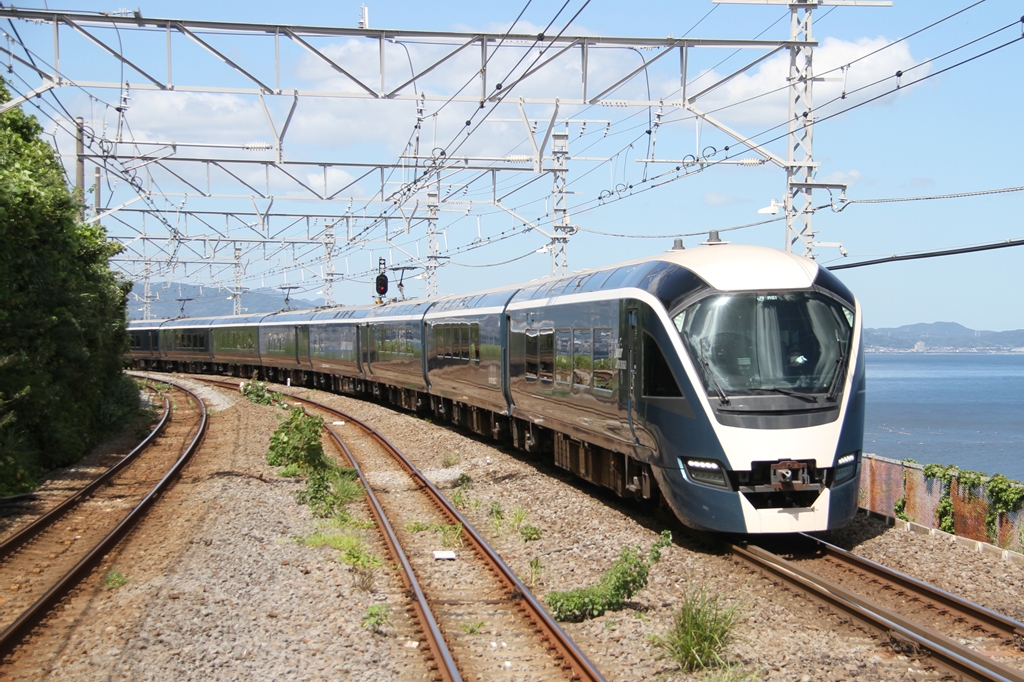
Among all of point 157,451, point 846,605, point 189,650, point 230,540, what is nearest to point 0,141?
point 157,451

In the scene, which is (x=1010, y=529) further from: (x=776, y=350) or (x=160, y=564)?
(x=160, y=564)

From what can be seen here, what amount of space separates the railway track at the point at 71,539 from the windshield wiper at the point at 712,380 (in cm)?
587

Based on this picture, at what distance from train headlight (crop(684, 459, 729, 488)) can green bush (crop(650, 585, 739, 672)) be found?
211 cm

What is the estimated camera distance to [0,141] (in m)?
15.6

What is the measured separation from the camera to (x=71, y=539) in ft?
37.3

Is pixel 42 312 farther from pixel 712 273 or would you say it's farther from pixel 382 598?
pixel 712 273

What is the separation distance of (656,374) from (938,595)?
11.0 feet

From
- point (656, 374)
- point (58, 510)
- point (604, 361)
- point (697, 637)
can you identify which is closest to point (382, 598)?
point (697, 637)

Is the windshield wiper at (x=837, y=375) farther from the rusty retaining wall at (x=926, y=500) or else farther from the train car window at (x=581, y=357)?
the train car window at (x=581, y=357)

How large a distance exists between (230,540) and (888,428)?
61831 millimetres

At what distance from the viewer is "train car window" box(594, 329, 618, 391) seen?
11.3m

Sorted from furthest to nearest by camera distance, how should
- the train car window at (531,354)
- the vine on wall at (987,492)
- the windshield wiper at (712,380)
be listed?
the train car window at (531,354) → the vine on wall at (987,492) → the windshield wiper at (712,380)

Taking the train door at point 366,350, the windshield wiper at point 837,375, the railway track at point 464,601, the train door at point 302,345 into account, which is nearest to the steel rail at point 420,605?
the railway track at point 464,601

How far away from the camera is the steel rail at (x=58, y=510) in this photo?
10.7 meters
